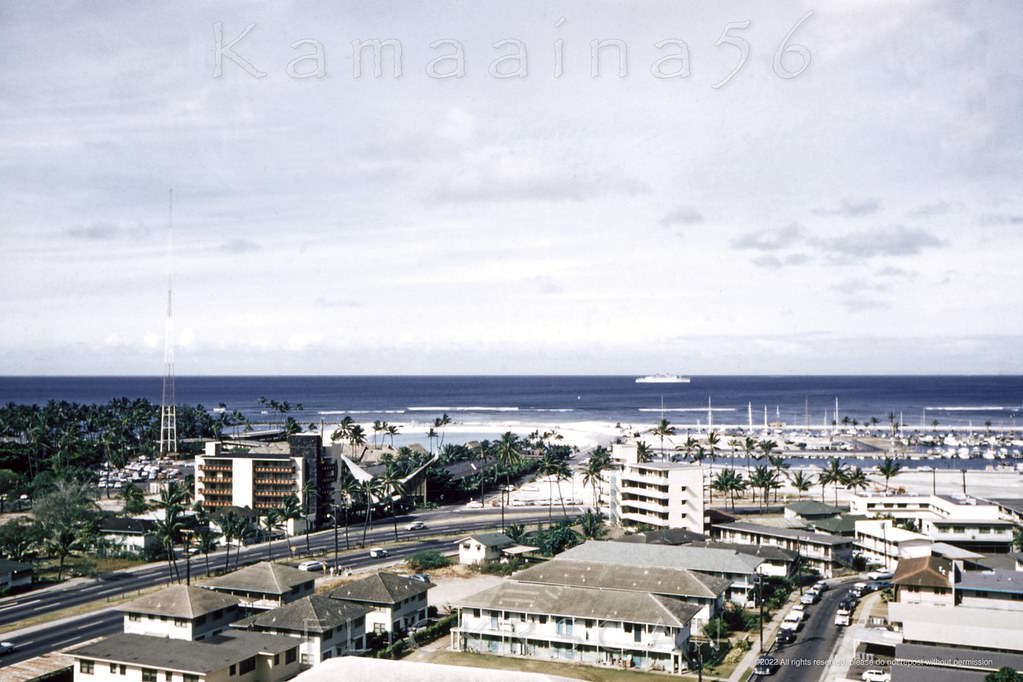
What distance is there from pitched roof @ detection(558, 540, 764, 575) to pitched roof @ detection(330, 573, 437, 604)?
13386 mm

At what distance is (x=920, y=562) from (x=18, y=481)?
109 metres

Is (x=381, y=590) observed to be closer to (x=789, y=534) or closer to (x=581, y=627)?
(x=581, y=627)

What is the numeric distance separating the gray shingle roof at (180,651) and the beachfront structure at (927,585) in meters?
39.4

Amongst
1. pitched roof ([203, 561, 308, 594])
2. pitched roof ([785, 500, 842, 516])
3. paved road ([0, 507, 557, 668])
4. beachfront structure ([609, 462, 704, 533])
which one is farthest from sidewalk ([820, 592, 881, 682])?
paved road ([0, 507, 557, 668])

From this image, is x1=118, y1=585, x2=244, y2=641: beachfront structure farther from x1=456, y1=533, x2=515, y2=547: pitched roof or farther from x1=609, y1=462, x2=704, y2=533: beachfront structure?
x1=609, y1=462, x2=704, y2=533: beachfront structure

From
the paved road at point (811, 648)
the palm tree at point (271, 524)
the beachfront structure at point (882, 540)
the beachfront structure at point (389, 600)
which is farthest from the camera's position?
the palm tree at point (271, 524)

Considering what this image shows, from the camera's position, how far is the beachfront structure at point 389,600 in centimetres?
5656

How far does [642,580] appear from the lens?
60.2 metres

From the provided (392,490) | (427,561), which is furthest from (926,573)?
(392,490)

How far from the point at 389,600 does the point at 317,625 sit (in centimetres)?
659

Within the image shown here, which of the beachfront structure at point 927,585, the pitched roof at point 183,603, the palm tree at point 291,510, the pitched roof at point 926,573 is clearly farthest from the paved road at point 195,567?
the beachfront structure at point 927,585

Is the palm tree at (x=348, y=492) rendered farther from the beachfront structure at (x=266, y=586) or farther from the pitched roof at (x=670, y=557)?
the pitched roof at (x=670, y=557)

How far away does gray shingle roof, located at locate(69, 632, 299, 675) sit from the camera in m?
43.3

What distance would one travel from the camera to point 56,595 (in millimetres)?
67750
